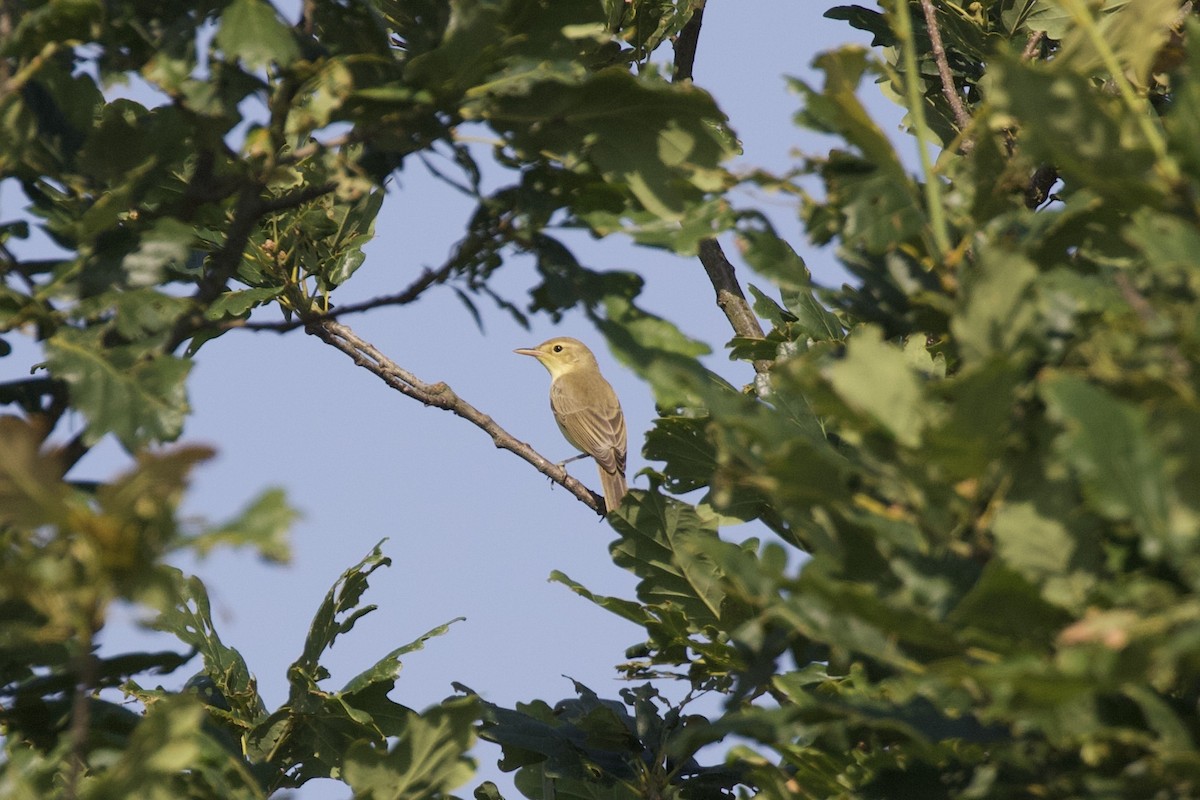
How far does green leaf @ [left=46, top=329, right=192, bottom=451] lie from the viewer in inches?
104

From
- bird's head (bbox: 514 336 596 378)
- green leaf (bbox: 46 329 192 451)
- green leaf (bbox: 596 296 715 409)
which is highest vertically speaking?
bird's head (bbox: 514 336 596 378)

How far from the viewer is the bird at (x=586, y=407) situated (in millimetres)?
12227

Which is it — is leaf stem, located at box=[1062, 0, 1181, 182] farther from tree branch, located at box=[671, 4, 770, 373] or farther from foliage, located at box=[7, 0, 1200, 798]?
tree branch, located at box=[671, 4, 770, 373]

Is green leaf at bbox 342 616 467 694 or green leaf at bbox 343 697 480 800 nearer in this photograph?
green leaf at bbox 343 697 480 800

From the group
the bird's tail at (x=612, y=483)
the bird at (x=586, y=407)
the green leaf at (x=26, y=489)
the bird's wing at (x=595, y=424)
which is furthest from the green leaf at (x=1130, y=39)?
the bird's wing at (x=595, y=424)

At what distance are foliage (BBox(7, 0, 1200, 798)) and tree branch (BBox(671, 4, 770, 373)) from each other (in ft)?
6.14

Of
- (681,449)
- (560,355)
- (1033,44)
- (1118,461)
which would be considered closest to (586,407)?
(560,355)

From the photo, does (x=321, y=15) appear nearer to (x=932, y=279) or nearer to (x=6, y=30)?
(x=6, y=30)

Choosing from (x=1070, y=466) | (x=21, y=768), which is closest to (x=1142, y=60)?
(x=1070, y=466)

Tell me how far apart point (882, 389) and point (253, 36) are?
136cm

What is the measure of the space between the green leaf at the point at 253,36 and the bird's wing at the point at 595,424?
9524 millimetres

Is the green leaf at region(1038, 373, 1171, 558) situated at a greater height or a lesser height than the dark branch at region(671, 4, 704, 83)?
lesser

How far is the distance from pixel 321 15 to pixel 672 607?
201cm

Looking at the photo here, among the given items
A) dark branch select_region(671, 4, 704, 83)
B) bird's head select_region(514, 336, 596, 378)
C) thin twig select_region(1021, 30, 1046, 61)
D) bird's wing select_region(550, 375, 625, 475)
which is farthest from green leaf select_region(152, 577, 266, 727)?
bird's head select_region(514, 336, 596, 378)
